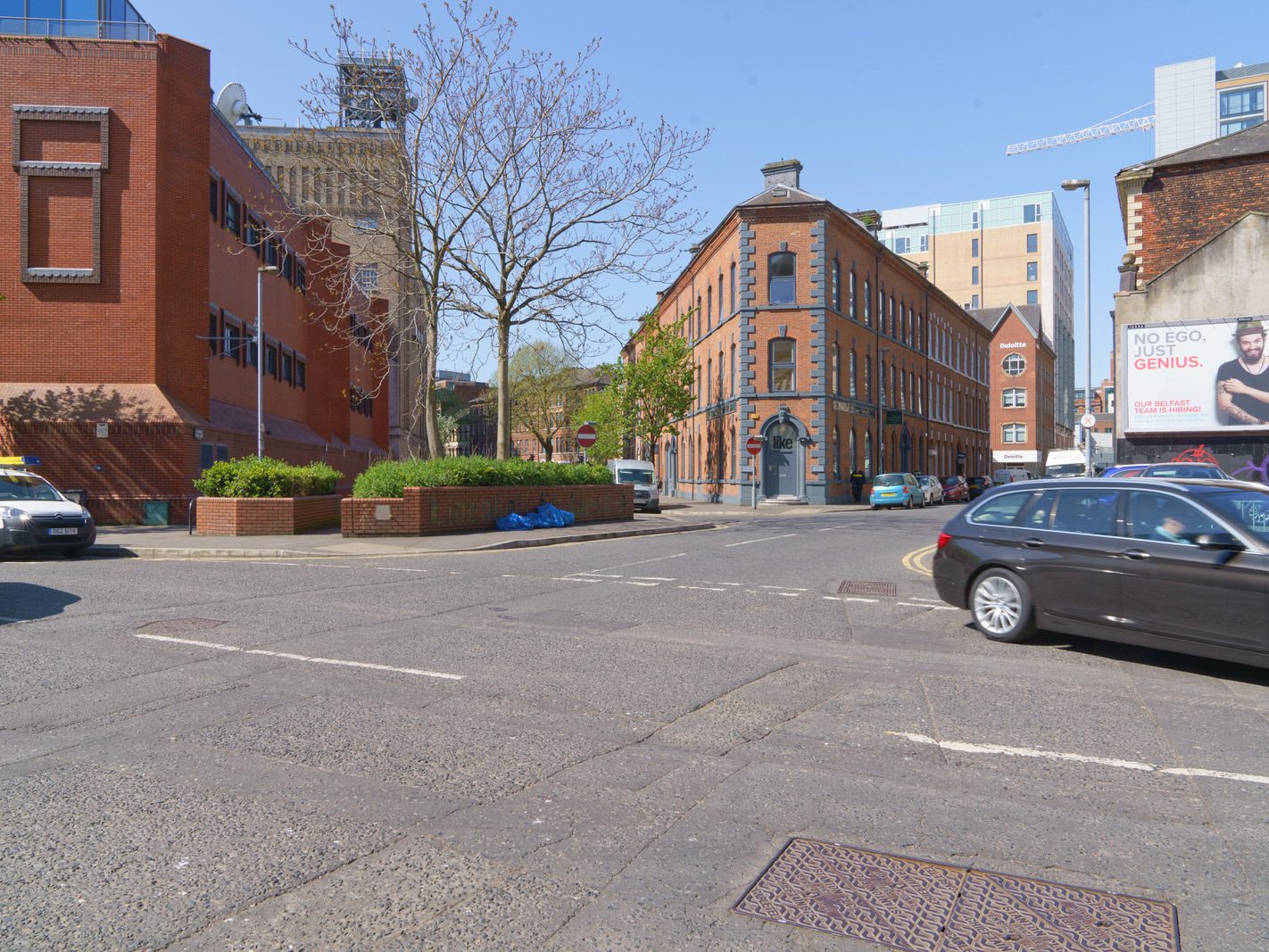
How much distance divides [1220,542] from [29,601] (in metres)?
11.7

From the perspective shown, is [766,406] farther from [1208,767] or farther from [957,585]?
[1208,767]

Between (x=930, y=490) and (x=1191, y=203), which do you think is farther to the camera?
(x=930, y=490)

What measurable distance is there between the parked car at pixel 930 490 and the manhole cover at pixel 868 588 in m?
30.8

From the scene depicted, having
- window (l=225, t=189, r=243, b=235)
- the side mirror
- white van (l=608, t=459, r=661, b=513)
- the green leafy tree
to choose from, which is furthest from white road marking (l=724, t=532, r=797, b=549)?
the green leafy tree

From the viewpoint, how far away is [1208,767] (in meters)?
4.82

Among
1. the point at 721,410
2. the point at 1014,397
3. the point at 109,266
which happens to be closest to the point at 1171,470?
the point at 109,266

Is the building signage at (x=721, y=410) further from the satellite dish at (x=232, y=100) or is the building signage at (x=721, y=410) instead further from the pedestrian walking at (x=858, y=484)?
the satellite dish at (x=232, y=100)

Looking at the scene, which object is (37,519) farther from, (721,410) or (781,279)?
(721,410)

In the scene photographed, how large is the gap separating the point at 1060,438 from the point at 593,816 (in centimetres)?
11507

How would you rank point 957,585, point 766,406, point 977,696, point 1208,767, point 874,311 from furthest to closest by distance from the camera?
point 874,311 < point 766,406 < point 957,585 < point 977,696 < point 1208,767

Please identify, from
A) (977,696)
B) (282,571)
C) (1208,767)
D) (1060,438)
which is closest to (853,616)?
(977,696)

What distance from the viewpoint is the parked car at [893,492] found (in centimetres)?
3903

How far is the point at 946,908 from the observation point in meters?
3.21

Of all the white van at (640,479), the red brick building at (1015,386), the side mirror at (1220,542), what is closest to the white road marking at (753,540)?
the white van at (640,479)
